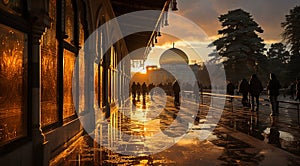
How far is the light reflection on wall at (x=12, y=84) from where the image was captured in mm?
5375

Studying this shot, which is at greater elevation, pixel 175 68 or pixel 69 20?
pixel 175 68

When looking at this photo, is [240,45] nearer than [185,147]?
No

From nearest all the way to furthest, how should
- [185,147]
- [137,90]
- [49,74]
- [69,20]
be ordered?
[49,74] → [185,147] → [69,20] → [137,90]

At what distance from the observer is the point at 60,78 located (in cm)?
916

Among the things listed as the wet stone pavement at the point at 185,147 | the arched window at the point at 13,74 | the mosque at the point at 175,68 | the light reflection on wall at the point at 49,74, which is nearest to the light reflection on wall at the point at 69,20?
the light reflection on wall at the point at 49,74

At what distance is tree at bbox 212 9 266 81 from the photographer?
50.2 meters

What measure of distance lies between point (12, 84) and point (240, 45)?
46952 mm

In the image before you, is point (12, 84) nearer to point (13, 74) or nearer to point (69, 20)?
point (13, 74)

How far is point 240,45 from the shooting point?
50.2 metres

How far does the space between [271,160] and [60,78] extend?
515cm

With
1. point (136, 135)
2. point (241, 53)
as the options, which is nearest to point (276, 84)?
point (136, 135)

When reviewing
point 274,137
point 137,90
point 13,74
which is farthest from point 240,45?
point 13,74

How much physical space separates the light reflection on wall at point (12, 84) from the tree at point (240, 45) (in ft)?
150

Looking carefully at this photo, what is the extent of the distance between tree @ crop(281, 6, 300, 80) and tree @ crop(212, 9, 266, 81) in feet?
13.4
